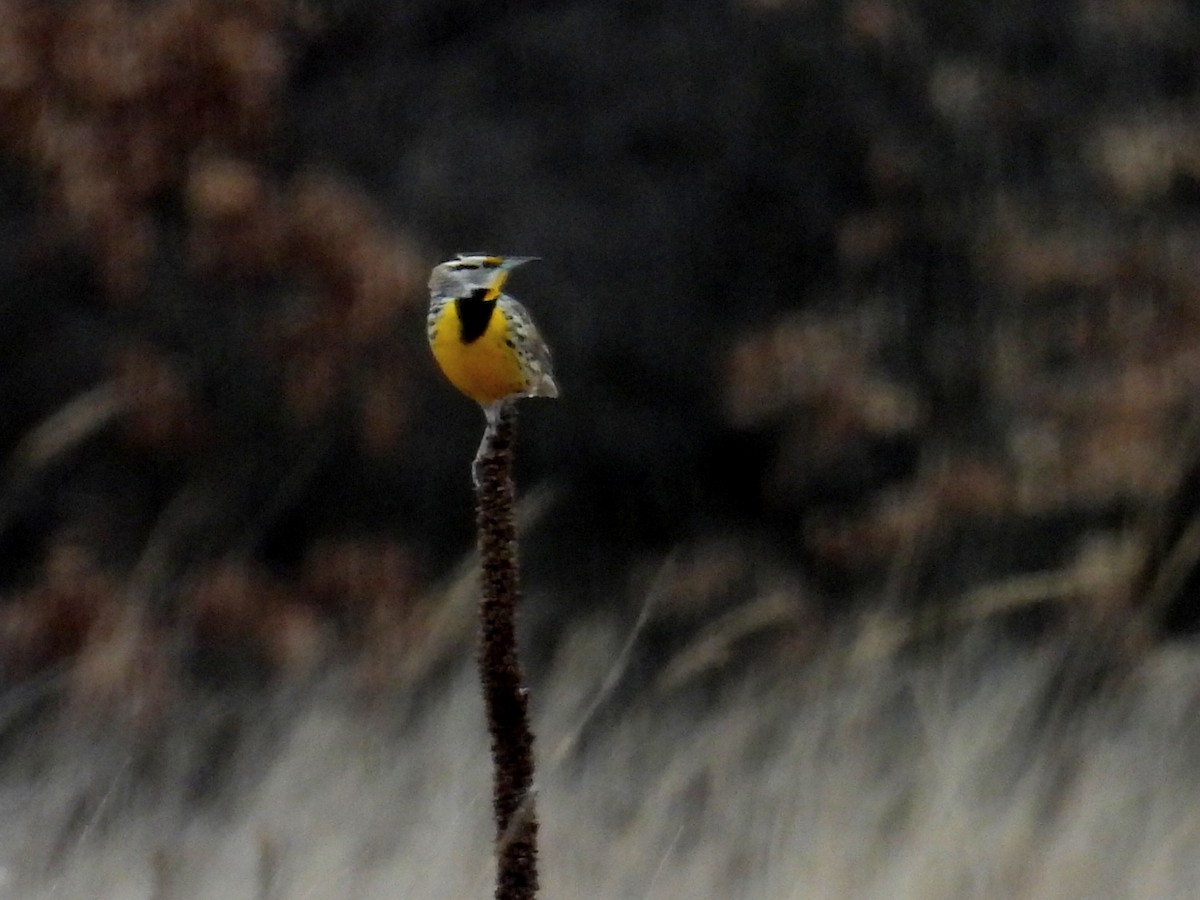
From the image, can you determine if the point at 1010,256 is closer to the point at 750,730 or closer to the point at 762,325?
the point at 762,325

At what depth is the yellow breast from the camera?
264 centimetres

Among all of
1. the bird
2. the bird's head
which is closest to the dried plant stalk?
the bird

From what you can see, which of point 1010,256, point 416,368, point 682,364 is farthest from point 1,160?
point 1010,256

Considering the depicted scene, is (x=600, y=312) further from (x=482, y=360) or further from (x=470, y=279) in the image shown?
(x=482, y=360)

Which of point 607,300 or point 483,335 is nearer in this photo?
point 483,335

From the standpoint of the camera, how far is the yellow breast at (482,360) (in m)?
2.64

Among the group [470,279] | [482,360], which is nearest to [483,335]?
[482,360]

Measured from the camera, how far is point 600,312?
6.69 metres

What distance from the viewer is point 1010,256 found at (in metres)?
6.66

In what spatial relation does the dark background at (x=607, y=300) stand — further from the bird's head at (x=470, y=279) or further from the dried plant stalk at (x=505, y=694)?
the dried plant stalk at (x=505, y=694)

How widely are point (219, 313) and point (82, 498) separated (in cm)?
70

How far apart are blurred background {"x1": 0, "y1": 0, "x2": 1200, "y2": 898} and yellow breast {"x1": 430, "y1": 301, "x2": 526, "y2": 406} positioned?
2.97m

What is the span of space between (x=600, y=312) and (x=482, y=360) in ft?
13.2

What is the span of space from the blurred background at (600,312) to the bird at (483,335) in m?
2.86
